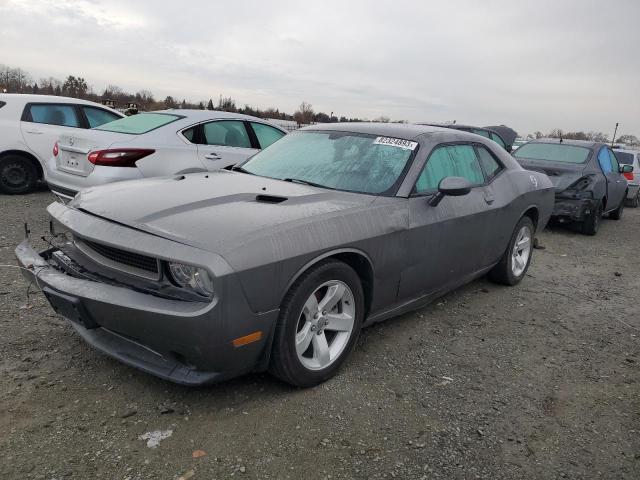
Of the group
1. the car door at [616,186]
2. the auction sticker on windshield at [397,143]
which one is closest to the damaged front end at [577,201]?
the car door at [616,186]

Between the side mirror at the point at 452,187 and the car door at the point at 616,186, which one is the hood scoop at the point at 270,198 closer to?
the side mirror at the point at 452,187

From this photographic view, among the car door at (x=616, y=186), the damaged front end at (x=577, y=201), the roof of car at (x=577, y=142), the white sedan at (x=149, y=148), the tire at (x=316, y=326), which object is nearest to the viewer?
the tire at (x=316, y=326)

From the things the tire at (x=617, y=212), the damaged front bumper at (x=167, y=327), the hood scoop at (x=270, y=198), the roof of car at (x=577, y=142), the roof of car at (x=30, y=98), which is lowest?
the tire at (x=617, y=212)

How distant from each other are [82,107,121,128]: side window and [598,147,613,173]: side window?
8.18m

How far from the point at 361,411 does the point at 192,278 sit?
118 centimetres

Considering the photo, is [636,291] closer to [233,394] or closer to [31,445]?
[233,394]

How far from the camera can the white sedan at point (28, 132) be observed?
7.98 m

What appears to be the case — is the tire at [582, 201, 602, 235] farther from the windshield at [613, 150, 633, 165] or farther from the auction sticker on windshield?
the auction sticker on windshield

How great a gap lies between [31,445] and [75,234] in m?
1.09

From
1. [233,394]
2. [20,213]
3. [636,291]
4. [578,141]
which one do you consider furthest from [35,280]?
[578,141]

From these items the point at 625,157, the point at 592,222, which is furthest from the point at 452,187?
the point at 625,157

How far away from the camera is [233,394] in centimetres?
296

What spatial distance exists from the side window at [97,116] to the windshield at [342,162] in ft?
18.1

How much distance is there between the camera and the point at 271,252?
262 centimetres
